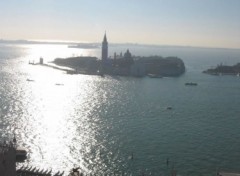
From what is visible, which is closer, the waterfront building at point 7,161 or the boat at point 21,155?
the waterfront building at point 7,161

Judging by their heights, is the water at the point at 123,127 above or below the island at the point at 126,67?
below

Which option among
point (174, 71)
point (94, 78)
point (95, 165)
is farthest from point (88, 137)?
point (174, 71)

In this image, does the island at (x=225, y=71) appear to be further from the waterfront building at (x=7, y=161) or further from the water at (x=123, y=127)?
the waterfront building at (x=7, y=161)

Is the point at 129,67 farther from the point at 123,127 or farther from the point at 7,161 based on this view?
the point at 7,161

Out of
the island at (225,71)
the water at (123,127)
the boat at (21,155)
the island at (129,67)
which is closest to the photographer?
the boat at (21,155)

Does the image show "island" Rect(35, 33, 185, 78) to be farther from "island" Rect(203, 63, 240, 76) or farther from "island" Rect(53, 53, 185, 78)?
"island" Rect(203, 63, 240, 76)

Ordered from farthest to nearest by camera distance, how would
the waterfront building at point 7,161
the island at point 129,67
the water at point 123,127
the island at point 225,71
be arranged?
the island at point 225,71 → the island at point 129,67 → the water at point 123,127 → the waterfront building at point 7,161

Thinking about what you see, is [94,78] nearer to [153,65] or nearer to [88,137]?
[153,65]

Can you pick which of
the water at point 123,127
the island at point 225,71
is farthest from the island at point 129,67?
the water at point 123,127

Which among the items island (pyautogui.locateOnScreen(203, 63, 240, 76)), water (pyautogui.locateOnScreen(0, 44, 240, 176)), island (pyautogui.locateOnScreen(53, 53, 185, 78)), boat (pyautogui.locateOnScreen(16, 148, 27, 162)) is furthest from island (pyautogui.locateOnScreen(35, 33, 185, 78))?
boat (pyautogui.locateOnScreen(16, 148, 27, 162))
